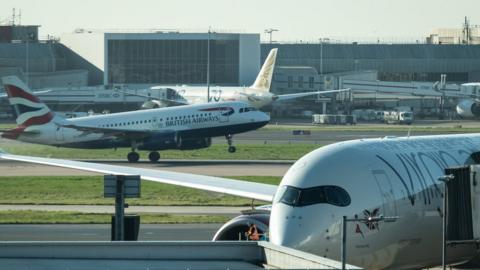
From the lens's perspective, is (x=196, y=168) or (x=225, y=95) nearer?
(x=196, y=168)

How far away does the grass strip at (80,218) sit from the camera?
52.8m

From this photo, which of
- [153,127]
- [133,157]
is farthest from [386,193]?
[153,127]

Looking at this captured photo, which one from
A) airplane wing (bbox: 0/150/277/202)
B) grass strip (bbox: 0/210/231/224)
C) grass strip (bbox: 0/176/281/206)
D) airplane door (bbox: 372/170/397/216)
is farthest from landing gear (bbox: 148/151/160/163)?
airplane door (bbox: 372/170/397/216)

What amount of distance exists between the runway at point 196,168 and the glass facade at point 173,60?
96380mm

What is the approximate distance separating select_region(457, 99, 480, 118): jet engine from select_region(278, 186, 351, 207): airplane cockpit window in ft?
460

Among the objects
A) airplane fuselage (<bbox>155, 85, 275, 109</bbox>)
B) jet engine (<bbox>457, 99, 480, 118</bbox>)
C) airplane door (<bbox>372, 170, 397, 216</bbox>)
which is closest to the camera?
airplane door (<bbox>372, 170, 397, 216</bbox>)

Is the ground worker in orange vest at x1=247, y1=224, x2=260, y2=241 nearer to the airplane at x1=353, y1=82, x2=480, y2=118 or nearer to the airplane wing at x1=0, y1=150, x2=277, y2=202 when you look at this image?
the airplane wing at x1=0, y1=150, x2=277, y2=202

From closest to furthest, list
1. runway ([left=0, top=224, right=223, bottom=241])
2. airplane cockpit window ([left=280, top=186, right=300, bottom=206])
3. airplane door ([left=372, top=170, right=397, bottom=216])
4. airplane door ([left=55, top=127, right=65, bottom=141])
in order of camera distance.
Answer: airplane cockpit window ([left=280, top=186, right=300, bottom=206])
airplane door ([left=372, top=170, right=397, bottom=216])
runway ([left=0, top=224, right=223, bottom=241])
airplane door ([left=55, top=127, right=65, bottom=141])

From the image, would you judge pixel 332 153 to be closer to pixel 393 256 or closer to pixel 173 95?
pixel 393 256

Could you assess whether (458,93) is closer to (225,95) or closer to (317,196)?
(225,95)

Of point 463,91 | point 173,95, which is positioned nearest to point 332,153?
point 173,95

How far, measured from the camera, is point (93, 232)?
4925 cm

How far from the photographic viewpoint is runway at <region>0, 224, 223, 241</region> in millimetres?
47125

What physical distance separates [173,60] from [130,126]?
9575 cm
